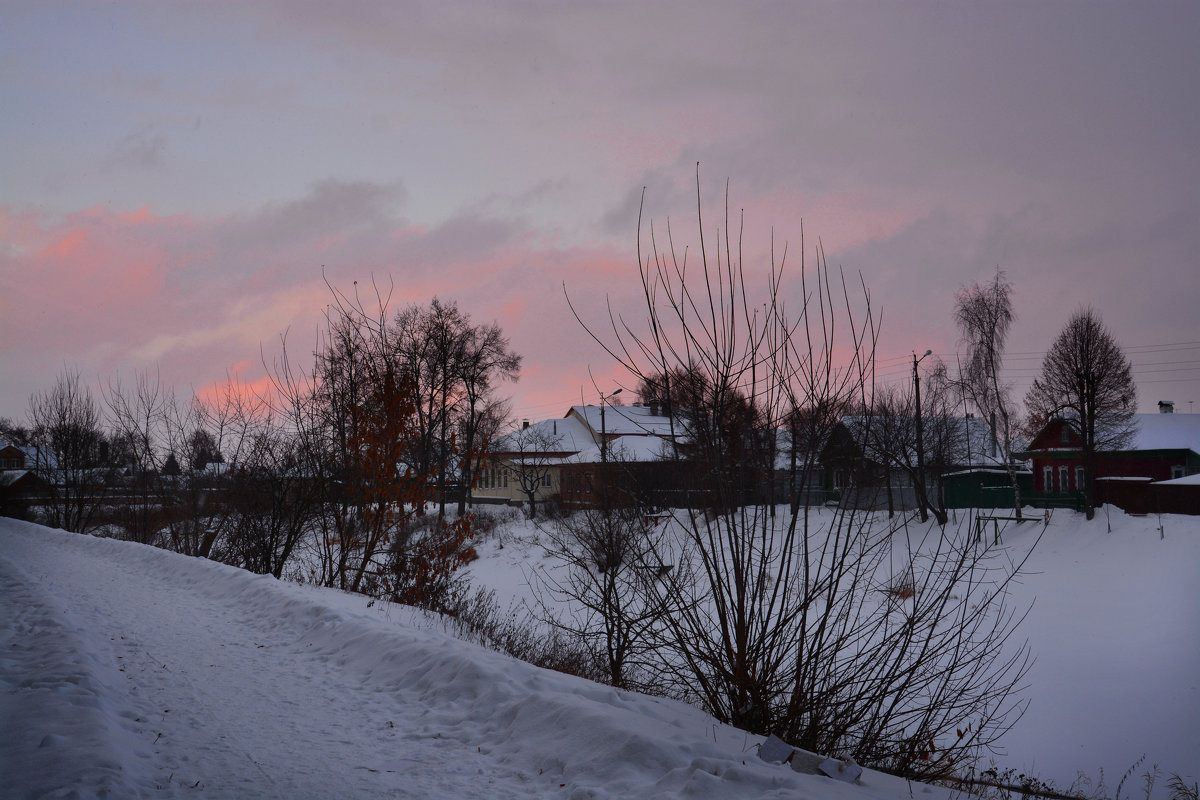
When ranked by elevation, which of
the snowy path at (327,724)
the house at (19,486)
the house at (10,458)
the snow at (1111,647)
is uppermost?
the house at (10,458)

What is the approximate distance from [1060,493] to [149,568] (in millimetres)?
34484

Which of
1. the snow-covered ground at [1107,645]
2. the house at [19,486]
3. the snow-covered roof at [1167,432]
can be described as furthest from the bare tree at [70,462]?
the snow-covered roof at [1167,432]

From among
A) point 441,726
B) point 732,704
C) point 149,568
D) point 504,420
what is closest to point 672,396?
point 732,704

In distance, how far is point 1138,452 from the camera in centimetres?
3984

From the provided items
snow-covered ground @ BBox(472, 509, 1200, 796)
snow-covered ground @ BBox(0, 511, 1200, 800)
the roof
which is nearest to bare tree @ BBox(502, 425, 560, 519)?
snow-covered ground @ BBox(472, 509, 1200, 796)

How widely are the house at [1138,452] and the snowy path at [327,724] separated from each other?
38.7 meters

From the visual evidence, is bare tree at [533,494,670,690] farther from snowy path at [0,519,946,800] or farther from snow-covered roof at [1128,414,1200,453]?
snow-covered roof at [1128,414,1200,453]

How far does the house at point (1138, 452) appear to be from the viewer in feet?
128

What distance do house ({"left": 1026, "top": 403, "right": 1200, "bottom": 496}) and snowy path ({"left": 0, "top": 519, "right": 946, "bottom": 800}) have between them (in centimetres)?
3872

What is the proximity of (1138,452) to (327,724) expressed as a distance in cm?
4541

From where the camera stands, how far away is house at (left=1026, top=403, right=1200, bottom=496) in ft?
128

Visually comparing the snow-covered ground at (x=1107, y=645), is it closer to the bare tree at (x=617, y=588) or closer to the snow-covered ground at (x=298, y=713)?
the bare tree at (x=617, y=588)

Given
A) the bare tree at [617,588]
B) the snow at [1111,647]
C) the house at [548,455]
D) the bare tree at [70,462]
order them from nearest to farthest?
the bare tree at [617,588], the snow at [1111,647], the bare tree at [70,462], the house at [548,455]

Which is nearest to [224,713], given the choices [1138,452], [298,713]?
[298,713]
